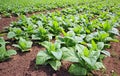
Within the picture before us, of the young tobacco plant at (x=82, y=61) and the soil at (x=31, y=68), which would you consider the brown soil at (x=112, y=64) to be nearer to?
the soil at (x=31, y=68)

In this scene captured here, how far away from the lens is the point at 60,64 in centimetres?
361

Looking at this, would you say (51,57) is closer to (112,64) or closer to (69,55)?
(69,55)

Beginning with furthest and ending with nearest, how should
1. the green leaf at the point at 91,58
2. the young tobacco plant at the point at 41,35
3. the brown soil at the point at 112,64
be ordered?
the young tobacco plant at the point at 41,35 → the brown soil at the point at 112,64 → the green leaf at the point at 91,58

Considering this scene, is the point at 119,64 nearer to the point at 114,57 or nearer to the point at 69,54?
the point at 114,57

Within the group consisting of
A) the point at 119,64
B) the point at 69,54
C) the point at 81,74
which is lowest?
the point at 119,64

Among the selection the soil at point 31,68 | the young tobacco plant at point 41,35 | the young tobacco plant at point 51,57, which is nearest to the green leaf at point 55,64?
the young tobacco plant at point 51,57

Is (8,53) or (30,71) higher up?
(8,53)

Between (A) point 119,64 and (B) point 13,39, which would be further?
(B) point 13,39

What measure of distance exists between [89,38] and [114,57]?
0.84 m

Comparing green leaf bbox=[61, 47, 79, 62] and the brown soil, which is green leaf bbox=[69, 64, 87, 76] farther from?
the brown soil

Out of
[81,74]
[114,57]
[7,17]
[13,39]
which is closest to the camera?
[81,74]

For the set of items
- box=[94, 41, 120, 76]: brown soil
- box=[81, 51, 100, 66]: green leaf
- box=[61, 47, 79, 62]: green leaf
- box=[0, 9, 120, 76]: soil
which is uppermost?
box=[81, 51, 100, 66]: green leaf

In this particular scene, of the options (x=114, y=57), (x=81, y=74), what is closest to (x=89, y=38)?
(x=114, y=57)

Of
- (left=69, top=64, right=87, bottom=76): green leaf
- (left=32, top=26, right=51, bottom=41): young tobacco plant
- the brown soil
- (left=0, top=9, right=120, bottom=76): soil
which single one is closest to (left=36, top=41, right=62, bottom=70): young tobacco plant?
(left=0, top=9, right=120, bottom=76): soil
